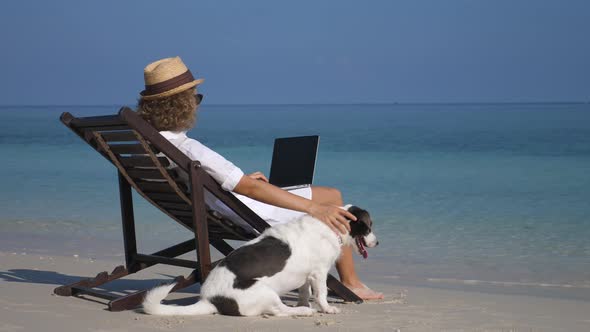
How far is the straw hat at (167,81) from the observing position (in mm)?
4391

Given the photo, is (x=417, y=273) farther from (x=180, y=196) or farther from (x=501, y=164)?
(x=501, y=164)

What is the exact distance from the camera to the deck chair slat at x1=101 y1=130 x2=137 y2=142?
14.0ft

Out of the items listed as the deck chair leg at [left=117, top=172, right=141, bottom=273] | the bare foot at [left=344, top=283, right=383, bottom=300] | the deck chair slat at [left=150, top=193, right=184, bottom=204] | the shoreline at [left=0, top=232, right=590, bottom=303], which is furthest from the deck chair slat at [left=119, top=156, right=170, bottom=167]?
the shoreline at [left=0, top=232, right=590, bottom=303]

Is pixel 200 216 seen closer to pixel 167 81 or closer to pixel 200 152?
pixel 200 152

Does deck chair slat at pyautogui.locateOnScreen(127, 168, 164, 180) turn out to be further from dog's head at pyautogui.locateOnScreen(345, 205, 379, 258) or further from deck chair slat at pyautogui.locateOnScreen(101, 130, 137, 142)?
dog's head at pyautogui.locateOnScreen(345, 205, 379, 258)

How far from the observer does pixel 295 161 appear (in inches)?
215

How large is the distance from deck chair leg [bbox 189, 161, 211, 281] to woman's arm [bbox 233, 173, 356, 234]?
20cm

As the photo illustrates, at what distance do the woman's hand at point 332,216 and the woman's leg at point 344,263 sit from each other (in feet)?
1.82

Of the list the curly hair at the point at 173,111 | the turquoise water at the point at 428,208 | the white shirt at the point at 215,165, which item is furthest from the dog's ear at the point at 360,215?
the turquoise water at the point at 428,208

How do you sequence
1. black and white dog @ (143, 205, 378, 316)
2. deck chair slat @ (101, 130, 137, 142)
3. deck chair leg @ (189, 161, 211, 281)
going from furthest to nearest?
deck chair slat @ (101, 130, 137, 142)
deck chair leg @ (189, 161, 211, 281)
black and white dog @ (143, 205, 378, 316)

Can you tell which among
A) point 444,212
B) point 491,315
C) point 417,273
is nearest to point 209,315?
point 491,315

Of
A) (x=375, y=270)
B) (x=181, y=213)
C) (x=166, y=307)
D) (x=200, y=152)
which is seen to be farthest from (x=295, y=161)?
(x=375, y=270)

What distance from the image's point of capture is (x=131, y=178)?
469cm

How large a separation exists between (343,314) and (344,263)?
58 centimetres
